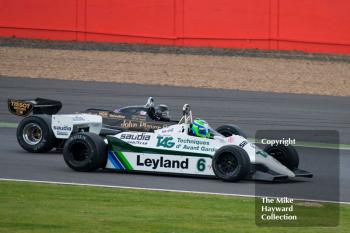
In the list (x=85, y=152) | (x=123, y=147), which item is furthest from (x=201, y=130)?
(x=85, y=152)

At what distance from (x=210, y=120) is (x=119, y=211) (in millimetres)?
10203

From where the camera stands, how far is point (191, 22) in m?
33.9

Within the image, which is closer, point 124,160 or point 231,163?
point 231,163

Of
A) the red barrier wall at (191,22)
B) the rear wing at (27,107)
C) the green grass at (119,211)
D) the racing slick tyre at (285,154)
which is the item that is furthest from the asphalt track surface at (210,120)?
the red barrier wall at (191,22)

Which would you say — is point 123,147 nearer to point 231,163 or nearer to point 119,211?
point 231,163

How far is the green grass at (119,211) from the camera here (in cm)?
1221

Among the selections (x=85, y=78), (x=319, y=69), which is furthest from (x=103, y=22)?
(x=319, y=69)

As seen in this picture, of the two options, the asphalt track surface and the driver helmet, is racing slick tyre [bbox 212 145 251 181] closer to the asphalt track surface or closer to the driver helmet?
the asphalt track surface

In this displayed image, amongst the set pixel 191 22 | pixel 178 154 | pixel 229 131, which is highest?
pixel 191 22

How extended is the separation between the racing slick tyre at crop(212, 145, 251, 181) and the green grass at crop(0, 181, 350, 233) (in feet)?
3.24

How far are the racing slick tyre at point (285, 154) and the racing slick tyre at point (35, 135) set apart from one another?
4020 millimetres

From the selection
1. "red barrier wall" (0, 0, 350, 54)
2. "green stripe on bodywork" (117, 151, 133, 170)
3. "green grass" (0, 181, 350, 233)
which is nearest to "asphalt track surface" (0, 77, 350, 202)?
"green stripe on bodywork" (117, 151, 133, 170)

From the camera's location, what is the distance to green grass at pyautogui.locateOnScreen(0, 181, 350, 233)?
12211mm

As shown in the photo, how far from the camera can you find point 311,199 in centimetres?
1445
